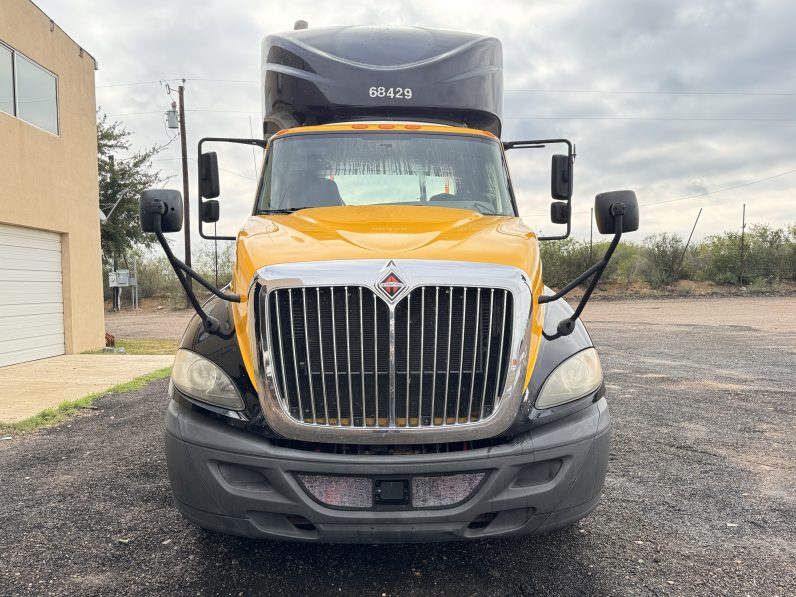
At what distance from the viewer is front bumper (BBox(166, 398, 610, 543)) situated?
8.29 ft

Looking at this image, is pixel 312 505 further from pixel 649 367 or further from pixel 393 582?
pixel 649 367

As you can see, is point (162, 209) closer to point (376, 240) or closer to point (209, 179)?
point (376, 240)

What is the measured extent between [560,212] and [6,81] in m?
10.7

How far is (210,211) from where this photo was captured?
4977mm

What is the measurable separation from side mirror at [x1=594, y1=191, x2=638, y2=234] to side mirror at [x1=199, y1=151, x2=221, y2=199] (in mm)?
3116

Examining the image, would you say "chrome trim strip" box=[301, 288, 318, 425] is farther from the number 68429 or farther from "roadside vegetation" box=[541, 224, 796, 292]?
"roadside vegetation" box=[541, 224, 796, 292]

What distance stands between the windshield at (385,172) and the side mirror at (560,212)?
0.78 m

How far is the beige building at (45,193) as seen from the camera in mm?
10992

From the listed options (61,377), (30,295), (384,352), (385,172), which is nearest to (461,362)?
(384,352)

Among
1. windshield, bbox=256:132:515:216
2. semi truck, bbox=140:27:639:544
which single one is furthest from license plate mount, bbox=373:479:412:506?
windshield, bbox=256:132:515:216

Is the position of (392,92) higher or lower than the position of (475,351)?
higher

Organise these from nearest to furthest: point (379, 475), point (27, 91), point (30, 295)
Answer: point (379, 475) → point (27, 91) → point (30, 295)

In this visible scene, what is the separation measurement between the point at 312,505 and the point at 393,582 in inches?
28.2

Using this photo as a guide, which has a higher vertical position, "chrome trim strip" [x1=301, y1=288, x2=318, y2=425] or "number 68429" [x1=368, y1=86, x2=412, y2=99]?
"number 68429" [x1=368, y1=86, x2=412, y2=99]
